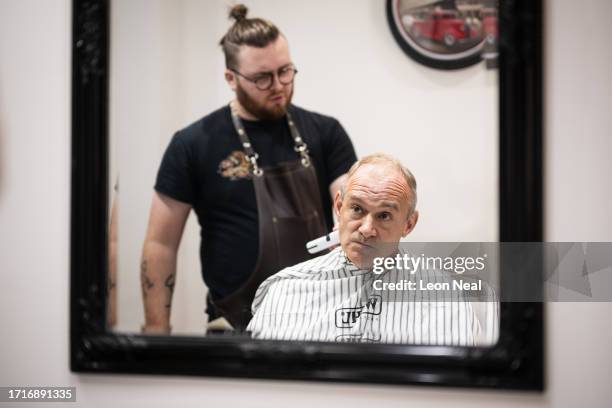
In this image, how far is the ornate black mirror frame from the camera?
3.97ft

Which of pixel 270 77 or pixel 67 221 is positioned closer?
pixel 270 77

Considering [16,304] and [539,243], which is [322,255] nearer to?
[539,243]

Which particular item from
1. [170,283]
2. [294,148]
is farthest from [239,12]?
[170,283]

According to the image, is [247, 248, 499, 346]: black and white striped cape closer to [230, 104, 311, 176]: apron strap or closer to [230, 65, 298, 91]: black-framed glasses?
[230, 104, 311, 176]: apron strap

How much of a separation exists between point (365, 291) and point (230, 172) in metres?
0.42

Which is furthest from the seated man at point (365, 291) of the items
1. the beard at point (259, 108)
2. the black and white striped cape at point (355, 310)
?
the beard at point (259, 108)

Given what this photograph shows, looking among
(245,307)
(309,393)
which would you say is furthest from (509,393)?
(245,307)

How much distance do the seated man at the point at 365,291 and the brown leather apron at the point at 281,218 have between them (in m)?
0.03

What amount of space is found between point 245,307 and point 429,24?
77 centimetres

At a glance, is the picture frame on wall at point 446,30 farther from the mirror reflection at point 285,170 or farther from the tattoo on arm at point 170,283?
the tattoo on arm at point 170,283

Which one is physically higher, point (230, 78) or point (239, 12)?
point (239, 12)

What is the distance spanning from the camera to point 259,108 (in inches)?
53.6

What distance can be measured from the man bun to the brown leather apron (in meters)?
0.26

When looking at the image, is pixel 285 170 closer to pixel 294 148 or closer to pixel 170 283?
pixel 294 148
